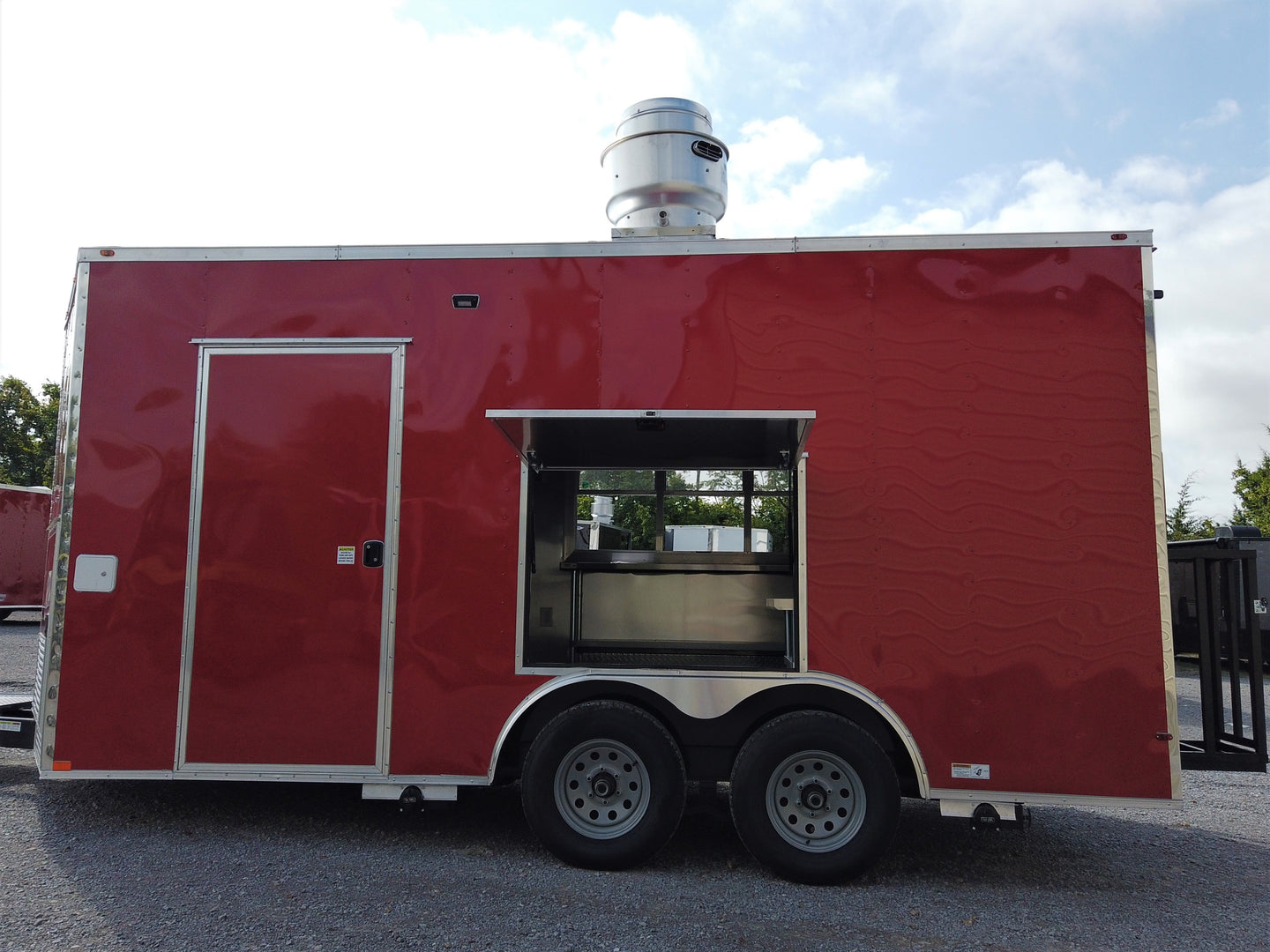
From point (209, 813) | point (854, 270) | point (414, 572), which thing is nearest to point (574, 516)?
point (414, 572)

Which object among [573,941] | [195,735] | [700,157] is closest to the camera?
[573,941]

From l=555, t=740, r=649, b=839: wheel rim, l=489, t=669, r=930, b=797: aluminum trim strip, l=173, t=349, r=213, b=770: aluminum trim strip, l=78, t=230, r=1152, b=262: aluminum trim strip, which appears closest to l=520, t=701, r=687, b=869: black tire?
l=555, t=740, r=649, b=839: wheel rim

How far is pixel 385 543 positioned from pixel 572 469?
107 centimetres

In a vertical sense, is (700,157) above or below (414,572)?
above

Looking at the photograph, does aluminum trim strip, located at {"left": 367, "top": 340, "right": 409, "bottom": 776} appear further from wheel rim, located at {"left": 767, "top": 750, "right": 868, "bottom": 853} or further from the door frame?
wheel rim, located at {"left": 767, "top": 750, "right": 868, "bottom": 853}

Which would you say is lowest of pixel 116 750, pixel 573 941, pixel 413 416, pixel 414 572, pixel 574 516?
pixel 573 941

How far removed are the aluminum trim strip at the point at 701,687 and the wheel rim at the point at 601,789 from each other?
1.02ft

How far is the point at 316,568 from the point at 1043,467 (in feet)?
12.0

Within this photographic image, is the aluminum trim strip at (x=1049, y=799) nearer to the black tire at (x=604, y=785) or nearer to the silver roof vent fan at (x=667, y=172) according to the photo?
the black tire at (x=604, y=785)

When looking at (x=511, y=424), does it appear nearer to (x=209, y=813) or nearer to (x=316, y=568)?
(x=316, y=568)

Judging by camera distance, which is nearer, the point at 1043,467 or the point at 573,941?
the point at 573,941

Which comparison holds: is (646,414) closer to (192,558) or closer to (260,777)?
(192,558)

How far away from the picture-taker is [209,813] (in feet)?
15.7

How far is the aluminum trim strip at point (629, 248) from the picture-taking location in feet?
14.0
